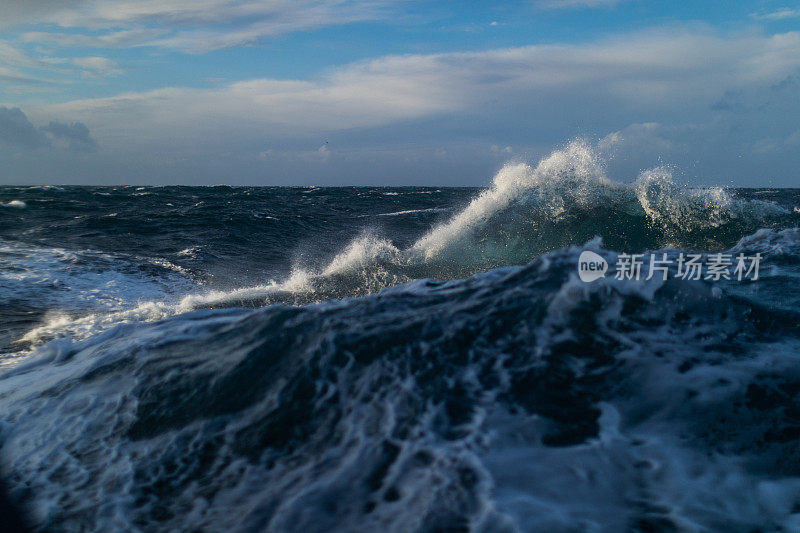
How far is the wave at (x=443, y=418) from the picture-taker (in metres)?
1.82

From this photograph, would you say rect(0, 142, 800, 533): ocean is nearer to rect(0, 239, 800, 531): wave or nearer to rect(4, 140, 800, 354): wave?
rect(0, 239, 800, 531): wave

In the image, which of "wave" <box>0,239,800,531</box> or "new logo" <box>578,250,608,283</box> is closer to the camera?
"wave" <box>0,239,800,531</box>

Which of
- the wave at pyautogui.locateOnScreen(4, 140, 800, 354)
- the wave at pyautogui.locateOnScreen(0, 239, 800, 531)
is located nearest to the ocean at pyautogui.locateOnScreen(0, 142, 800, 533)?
the wave at pyautogui.locateOnScreen(0, 239, 800, 531)

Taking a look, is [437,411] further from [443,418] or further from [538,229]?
[538,229]

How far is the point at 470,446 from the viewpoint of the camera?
2061mm

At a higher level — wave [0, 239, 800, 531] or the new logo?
the new logo

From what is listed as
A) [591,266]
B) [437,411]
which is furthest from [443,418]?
[591,266]

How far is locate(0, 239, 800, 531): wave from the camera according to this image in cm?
182

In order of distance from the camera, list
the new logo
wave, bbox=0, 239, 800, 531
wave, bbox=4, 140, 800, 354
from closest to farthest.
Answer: wave, bbox=0, 239, 800, 531
the new logo
wave, bbox=4, 140, 800, 354

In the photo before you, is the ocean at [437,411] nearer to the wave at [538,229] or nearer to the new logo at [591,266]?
the new logo at [591,266]

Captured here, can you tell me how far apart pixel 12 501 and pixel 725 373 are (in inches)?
140

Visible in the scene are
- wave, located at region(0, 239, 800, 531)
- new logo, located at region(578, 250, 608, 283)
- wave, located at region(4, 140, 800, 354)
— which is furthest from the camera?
wave, located at region(4, 140, 800, 354)

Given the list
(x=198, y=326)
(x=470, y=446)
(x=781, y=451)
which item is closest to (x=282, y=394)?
(x=470, y=446)

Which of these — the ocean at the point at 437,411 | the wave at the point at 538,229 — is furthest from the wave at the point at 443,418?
the wave at the point at 538,229
